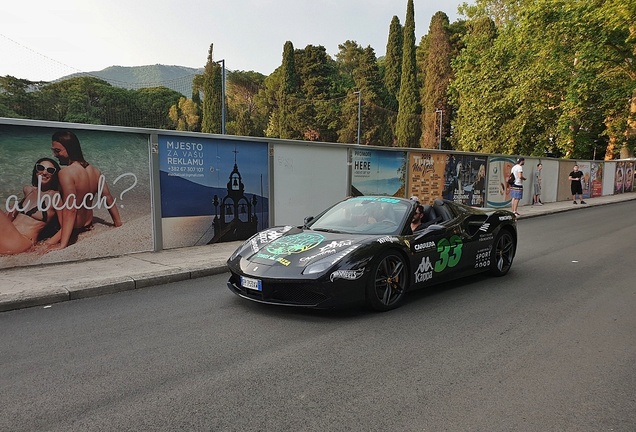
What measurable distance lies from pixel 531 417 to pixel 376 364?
1.17 m

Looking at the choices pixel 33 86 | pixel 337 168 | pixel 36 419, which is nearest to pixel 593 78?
pixel 337 168

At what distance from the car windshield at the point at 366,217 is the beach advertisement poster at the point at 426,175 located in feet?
25.5

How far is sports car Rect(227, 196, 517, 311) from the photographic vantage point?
4.51 metres

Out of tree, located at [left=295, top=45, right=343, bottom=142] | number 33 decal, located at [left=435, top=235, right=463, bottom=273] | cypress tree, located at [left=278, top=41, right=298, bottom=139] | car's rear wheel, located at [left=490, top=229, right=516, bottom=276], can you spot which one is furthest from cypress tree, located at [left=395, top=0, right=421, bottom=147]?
number 33 decal, located at [left=435, top=235, right=463, bottom=273]

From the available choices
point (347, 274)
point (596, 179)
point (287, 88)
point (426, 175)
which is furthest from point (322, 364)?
point (287, 88)

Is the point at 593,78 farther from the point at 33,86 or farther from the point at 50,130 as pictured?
the point at 33,86

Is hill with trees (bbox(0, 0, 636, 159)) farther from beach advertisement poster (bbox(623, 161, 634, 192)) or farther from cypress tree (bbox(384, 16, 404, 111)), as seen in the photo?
cypress tree (bbox(384, 16, 404, 111))

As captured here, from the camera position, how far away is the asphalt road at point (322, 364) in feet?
9.10

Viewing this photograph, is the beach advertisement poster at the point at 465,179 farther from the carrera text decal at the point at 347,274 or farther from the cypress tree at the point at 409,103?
the cypress tree at the point at 409,103

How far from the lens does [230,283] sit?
5133 millimetres

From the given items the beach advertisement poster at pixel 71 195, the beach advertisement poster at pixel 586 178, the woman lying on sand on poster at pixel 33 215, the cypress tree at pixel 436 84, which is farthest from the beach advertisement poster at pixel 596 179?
the cypress tree at pixel 436 84

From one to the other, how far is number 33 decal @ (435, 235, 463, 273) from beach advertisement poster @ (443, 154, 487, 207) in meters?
9.54

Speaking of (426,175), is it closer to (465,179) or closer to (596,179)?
(465,179)

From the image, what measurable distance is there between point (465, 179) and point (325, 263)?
12.8m
